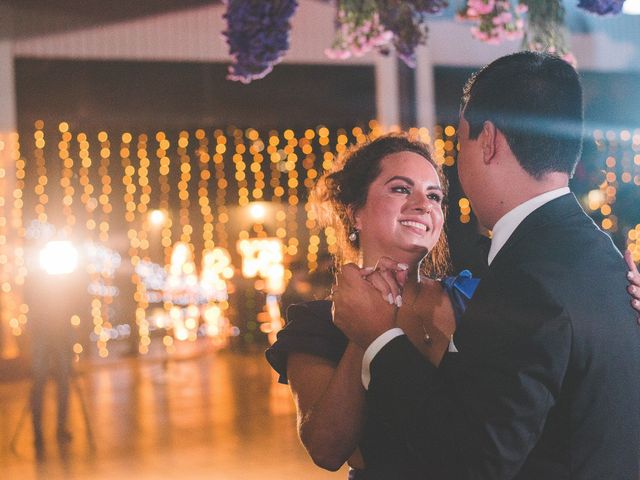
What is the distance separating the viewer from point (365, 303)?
1.33 metres

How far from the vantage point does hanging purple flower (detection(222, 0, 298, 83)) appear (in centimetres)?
215

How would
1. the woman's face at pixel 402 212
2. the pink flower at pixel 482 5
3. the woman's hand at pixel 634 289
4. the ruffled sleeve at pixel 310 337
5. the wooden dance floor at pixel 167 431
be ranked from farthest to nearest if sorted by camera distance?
the wooden dance floor at pixel 167 431 < the pink flower at pixel 482 5 < the woman's face at pixel 402 212 < the ruffled sleeve at pixel 310 337 < the woman's hand at pixel 634 289

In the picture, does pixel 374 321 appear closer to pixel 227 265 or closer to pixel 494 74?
pixel 494 74

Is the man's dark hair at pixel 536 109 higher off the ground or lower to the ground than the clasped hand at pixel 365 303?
higher

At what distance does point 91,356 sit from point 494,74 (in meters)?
9.01

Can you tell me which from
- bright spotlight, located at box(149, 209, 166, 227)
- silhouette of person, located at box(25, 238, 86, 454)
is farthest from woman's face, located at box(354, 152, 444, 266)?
bright spotlight, located at box(149, 209, 166, 227)

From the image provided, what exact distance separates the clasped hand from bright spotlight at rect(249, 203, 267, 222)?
11.4 meters

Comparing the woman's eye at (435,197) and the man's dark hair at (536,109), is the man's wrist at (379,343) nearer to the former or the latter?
the man's dark hair at (536,109)

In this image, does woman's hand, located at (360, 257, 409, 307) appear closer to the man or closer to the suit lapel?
the man

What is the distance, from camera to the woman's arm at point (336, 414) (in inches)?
59.1

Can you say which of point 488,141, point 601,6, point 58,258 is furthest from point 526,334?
point 58,258

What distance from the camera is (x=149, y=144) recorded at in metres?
15.1

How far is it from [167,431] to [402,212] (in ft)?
14.1

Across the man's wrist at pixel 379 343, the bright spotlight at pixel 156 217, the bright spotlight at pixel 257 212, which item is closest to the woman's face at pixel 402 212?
the man's wrist at pixel 379 343
